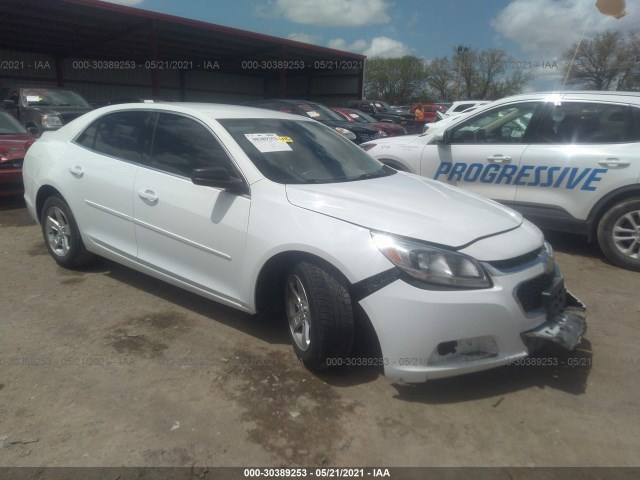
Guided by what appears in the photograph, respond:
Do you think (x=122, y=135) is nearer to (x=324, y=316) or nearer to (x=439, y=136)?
(x=324, y=316)

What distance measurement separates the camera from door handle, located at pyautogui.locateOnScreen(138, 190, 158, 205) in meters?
3.55

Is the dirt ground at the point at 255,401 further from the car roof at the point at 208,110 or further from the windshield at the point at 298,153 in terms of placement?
the car roof at the point at 208,110

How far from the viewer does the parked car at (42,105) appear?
10.6 metres

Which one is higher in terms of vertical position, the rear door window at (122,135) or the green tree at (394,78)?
the green tree at (394,78)

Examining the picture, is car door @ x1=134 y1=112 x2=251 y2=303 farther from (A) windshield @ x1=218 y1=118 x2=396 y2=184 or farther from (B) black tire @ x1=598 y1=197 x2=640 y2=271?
(B) black tire @ x1=598 y1=197 x2=640 y2=271

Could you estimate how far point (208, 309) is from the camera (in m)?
3.88

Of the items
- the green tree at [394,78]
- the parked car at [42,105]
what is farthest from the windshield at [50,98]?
the green tree at [394,78]

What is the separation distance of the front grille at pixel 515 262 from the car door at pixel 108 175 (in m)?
2.64

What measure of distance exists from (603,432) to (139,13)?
1681cm

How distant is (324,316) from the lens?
271 centimetres

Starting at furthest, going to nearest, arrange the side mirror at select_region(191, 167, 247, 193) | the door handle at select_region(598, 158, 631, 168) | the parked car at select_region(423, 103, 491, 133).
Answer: the parked car at select_region(423, 103, 491, 133)
the door handle at select_region(598, 158, 631, 168)
the side mirror at select_region(191, 167, 247, 193)

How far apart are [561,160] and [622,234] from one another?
0.93 m

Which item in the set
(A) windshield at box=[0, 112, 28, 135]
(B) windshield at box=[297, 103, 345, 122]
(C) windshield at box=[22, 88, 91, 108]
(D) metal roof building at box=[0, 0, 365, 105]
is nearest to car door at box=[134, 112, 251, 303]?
(A) windshield at box=[0, 112, 28, 135]

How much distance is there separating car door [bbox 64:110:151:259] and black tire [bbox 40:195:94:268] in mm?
157
